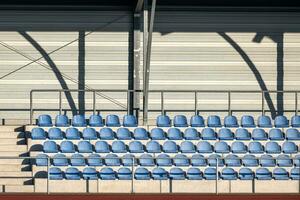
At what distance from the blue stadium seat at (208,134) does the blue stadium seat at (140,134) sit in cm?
165

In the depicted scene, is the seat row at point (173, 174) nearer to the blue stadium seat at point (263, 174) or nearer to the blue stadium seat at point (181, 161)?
the blue stadium seat at point (263, 174)

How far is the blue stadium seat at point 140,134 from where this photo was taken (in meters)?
27.1

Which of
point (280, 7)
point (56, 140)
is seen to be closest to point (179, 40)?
point (280, 7)

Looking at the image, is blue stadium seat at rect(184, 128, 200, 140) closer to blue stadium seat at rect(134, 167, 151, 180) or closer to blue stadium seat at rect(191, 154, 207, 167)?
blue stadium seat at rect(191, 154, 207, 167)

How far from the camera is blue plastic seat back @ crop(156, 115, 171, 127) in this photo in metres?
27.7

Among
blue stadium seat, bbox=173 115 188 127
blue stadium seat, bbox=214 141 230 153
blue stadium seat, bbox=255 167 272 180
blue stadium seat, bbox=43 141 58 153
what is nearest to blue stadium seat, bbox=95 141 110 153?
blue stadium seat, bbox=43 141 58 153

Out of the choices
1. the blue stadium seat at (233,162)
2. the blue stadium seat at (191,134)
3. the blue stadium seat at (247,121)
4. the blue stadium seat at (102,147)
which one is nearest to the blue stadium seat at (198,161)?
the blue stadium seat at (233,162)

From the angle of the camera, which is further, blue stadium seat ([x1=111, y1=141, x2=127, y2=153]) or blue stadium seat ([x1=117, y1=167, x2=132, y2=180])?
blue stadium seat ([x1=111, y1=141, x2=127, y2=153])

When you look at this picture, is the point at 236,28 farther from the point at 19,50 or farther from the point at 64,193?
the point at 64,193

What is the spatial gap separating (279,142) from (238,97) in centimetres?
292

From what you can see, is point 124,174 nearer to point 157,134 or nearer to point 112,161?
point 112,161

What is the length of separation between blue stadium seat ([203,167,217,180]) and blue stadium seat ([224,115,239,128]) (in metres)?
2.29

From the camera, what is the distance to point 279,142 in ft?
90.8

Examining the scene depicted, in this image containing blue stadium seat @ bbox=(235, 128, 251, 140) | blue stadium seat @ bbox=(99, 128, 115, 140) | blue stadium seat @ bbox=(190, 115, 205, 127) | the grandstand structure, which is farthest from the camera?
the grandstand structure
